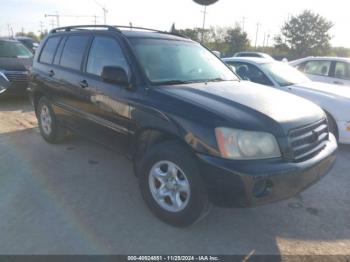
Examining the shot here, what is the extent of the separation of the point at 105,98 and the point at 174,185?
1329 millimetres

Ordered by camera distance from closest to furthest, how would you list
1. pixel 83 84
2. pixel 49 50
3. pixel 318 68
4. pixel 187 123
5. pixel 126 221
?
pixel 187 123 → pixel 126 221 → pixel 83 84 → pixel 49 50 → pixel 318 68

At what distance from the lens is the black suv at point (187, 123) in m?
2.63

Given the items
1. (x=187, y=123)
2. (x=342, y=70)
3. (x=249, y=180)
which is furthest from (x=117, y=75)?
(x=342, y=70)

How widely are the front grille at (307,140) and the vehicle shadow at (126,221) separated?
0.74 metres

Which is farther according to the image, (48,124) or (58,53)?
(48,124)

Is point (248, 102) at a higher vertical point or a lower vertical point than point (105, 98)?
higher

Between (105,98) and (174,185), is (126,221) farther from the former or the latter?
(105,98)

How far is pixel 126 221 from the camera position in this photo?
313 centimetres

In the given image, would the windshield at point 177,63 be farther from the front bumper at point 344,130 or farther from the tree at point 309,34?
the tree at point 309,34

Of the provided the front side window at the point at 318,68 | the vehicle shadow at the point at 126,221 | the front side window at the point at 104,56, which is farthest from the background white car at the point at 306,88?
the front side window at the point at 104,56

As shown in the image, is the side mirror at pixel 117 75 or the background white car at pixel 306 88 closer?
the side mirror at pixel 117 75

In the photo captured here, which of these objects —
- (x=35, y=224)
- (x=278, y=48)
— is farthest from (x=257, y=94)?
(x=278, y=48)

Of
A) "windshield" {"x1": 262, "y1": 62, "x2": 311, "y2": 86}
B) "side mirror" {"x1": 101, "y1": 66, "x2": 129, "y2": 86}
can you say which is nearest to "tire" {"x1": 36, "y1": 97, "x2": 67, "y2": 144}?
"side mirror" {"x1": 101, "y1": 66, "x2": 129, "y2": 86}

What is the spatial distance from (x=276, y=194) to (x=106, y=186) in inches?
80.8
